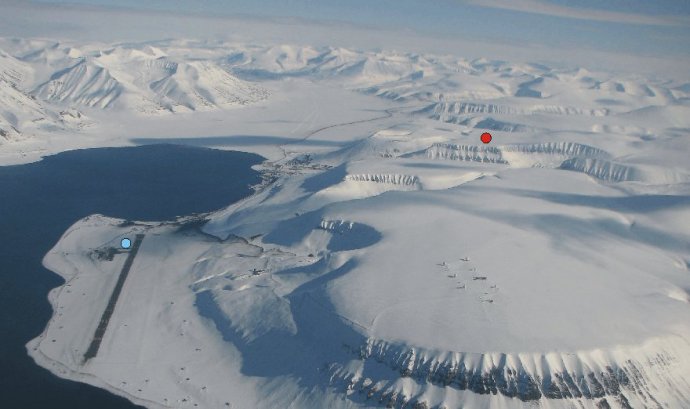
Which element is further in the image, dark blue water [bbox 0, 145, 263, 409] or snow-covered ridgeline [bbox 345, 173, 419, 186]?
snow-covered ridgeline [bbox 345, 173, 419, 186]

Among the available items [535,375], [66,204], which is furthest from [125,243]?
[535,375]

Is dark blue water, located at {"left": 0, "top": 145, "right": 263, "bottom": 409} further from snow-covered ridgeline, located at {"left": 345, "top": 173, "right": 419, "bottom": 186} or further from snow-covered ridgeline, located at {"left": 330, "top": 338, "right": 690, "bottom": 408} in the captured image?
snow-covered ridgeline, located at {"left": 345, "top": 173, "right": 419, "bottom": 186}

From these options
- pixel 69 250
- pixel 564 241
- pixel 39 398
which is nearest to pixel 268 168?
pixel 69 250

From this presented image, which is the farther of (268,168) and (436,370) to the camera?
(268,168)

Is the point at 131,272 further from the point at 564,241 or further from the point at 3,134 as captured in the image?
the point at 3,134

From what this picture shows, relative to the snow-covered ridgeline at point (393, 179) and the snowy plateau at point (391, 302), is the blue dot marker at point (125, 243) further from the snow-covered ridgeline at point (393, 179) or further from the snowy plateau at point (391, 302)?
the snow-covered ridgeline at point (393, 179)

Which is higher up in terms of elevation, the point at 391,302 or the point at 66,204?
the point at 391,302

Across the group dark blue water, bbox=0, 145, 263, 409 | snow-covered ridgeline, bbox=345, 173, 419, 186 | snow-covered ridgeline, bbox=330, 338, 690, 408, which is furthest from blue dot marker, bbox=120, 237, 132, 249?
snow-covered ridgeline, bbox=345, 173, 419, 186

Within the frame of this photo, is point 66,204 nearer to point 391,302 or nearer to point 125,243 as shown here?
point 125,243
